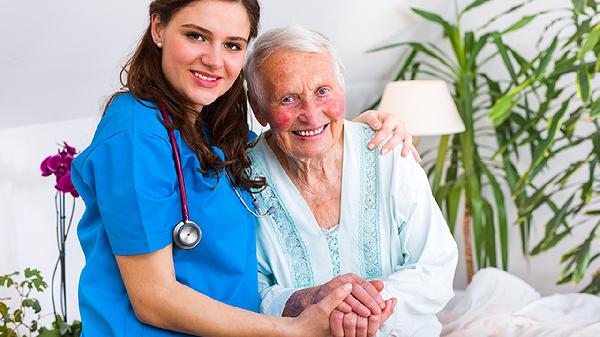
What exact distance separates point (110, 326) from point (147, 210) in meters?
0.26

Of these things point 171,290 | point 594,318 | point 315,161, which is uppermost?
point 315,161

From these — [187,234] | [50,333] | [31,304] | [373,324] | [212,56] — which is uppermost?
[212,56]

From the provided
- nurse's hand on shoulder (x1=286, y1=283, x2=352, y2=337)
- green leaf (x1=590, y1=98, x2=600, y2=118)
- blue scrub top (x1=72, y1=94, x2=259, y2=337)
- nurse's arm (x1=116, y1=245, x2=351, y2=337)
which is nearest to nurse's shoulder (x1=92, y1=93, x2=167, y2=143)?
blue scrub top (x1=72, y1=94, x2=259, y2=337)

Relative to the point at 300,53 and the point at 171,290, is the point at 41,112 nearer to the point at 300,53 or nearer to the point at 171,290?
Result: the point at 300,53

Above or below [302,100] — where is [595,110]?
below

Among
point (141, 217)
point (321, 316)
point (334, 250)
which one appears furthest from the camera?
point (334, 250)

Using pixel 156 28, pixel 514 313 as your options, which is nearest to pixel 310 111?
pixel 156 28

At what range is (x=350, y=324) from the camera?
191 centimetres

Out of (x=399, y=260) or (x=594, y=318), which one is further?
(x=594, y=318)

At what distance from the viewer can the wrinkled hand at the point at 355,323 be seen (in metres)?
1.91

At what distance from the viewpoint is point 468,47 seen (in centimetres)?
474

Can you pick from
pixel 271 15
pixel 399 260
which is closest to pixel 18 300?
pixel 271 15

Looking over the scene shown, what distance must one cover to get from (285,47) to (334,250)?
1.58ft

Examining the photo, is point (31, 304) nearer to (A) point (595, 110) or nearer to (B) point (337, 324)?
(B) point (337, 324)
